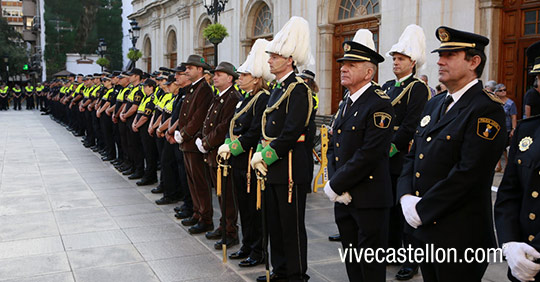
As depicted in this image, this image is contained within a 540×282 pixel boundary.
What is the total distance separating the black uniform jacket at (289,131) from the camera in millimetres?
4426

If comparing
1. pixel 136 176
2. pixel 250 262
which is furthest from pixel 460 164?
pixel 136 176

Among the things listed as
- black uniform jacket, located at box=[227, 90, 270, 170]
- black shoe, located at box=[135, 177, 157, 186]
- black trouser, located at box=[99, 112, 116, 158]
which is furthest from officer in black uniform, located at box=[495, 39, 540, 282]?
black trouser, located at box=[99, 112, 116, 158]

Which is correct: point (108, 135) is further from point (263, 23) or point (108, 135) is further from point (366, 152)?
point (366, 152)

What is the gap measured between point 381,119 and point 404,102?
1.46 m

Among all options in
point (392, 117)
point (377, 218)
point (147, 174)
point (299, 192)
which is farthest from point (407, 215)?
point (147, 174)

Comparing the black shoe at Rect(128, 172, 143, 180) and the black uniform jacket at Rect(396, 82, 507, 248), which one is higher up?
the black uniform jacket at Rect(396, 82, 507, 248)

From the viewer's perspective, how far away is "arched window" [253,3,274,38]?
20109 millimetres

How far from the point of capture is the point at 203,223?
6.54 metres

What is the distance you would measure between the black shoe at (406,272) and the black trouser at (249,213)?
141 cm

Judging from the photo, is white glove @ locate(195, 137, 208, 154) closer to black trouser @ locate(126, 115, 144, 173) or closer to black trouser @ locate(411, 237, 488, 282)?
black trouser @ locate(411, 237, 488, 282)

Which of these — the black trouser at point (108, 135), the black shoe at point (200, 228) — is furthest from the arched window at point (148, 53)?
the black shoe at point (200, 228)

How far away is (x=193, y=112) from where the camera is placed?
6.70 m

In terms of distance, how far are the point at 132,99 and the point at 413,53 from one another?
6.86 metres

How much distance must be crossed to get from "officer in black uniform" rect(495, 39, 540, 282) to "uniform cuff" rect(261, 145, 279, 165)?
2.01 metres
